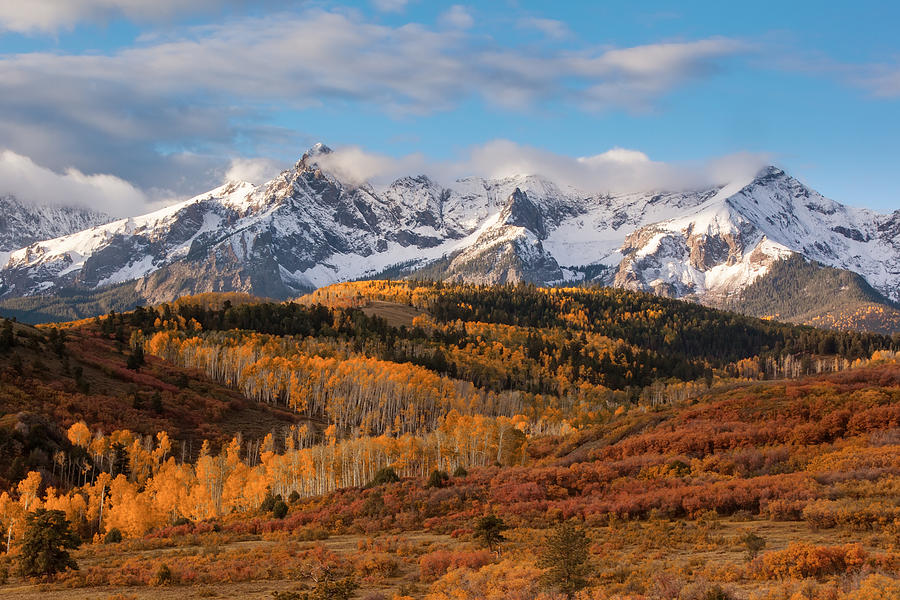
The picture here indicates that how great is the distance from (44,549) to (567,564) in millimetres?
30373

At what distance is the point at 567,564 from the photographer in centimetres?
2622

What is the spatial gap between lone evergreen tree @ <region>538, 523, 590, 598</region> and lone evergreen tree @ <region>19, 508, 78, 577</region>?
94.3 feet

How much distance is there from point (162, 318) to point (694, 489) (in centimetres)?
18620

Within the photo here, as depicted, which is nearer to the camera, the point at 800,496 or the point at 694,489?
the point at 800,496

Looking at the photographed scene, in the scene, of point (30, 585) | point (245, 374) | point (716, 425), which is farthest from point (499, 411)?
point (30, 585)

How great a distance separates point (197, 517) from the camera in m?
75.8

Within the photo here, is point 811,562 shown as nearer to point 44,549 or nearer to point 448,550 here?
point 448,550

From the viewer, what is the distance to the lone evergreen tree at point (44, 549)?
1475 inches

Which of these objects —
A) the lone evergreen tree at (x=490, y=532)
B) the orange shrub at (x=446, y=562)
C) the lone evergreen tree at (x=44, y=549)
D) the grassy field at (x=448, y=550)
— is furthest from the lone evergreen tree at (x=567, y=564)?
the lone evergreen tree at (x=44, y=549)

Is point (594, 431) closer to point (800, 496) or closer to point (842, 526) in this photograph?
point (800, 496)

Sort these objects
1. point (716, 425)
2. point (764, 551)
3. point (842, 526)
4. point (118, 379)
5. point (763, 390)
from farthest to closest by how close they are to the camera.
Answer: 1. point (118, 379)
2. point (763, 390)
3. point (716, 425)
4. point (842, 526)
5. point (764, 551)

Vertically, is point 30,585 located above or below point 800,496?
below

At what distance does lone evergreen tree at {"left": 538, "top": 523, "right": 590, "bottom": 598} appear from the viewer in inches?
1022

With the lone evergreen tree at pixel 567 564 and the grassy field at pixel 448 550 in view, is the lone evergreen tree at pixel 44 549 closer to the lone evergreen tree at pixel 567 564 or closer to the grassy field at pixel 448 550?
the grassy field at pixel 448 550
